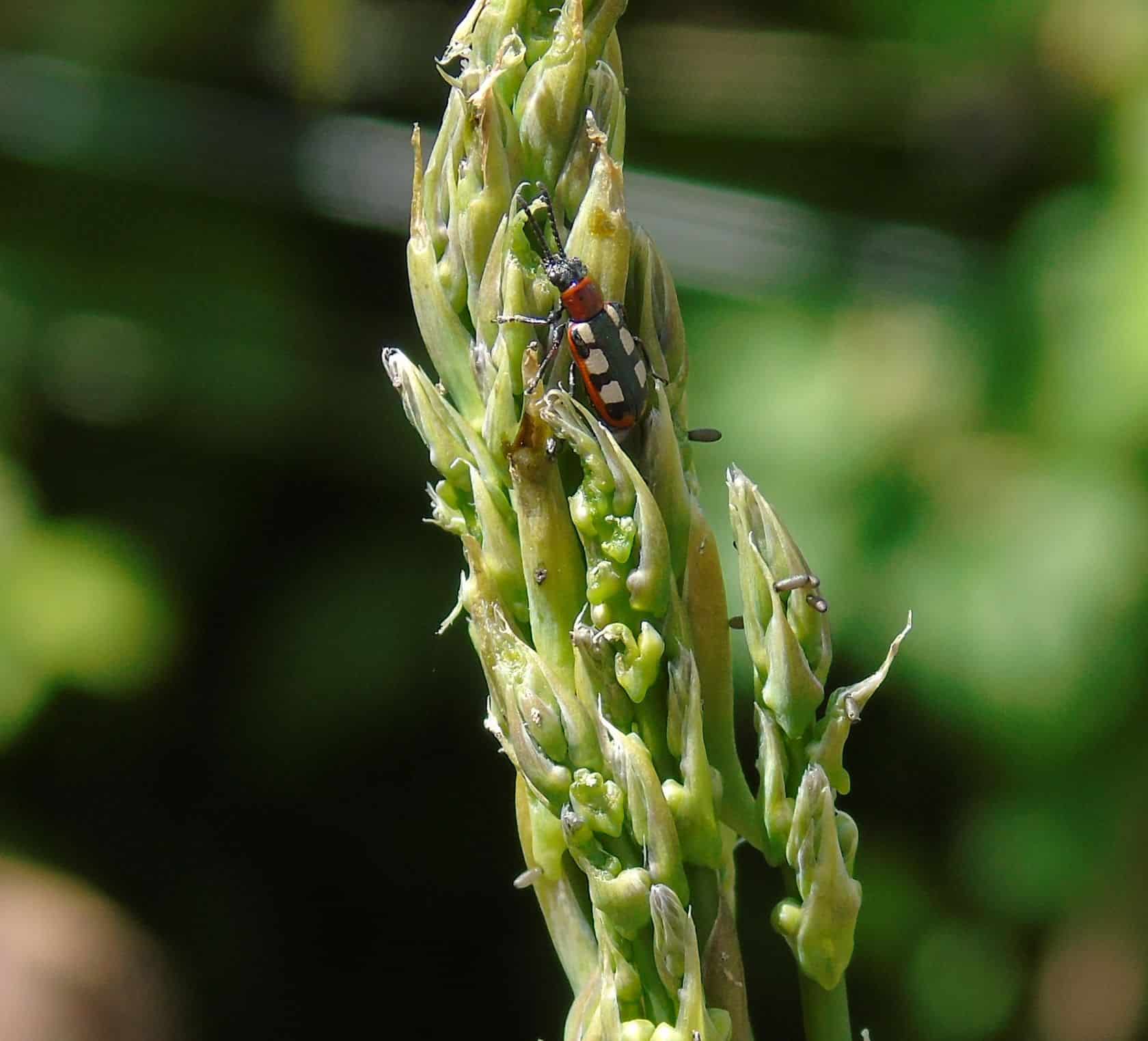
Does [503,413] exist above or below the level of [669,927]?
above

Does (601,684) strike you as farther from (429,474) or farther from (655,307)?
(429,474)

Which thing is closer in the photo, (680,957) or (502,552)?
(680,957)

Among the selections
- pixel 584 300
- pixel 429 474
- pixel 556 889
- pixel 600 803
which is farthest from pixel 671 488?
pixel 429 474

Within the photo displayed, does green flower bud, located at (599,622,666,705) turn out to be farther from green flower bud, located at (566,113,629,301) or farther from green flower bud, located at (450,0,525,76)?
green flower bud, located at (450,0,525,76)

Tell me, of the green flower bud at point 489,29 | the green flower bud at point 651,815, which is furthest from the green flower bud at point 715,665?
the green flower bud at point 489,29

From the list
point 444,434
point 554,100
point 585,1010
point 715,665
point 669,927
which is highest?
point 554,100

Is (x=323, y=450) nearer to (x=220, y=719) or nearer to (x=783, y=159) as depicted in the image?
(x=220, y=719)
